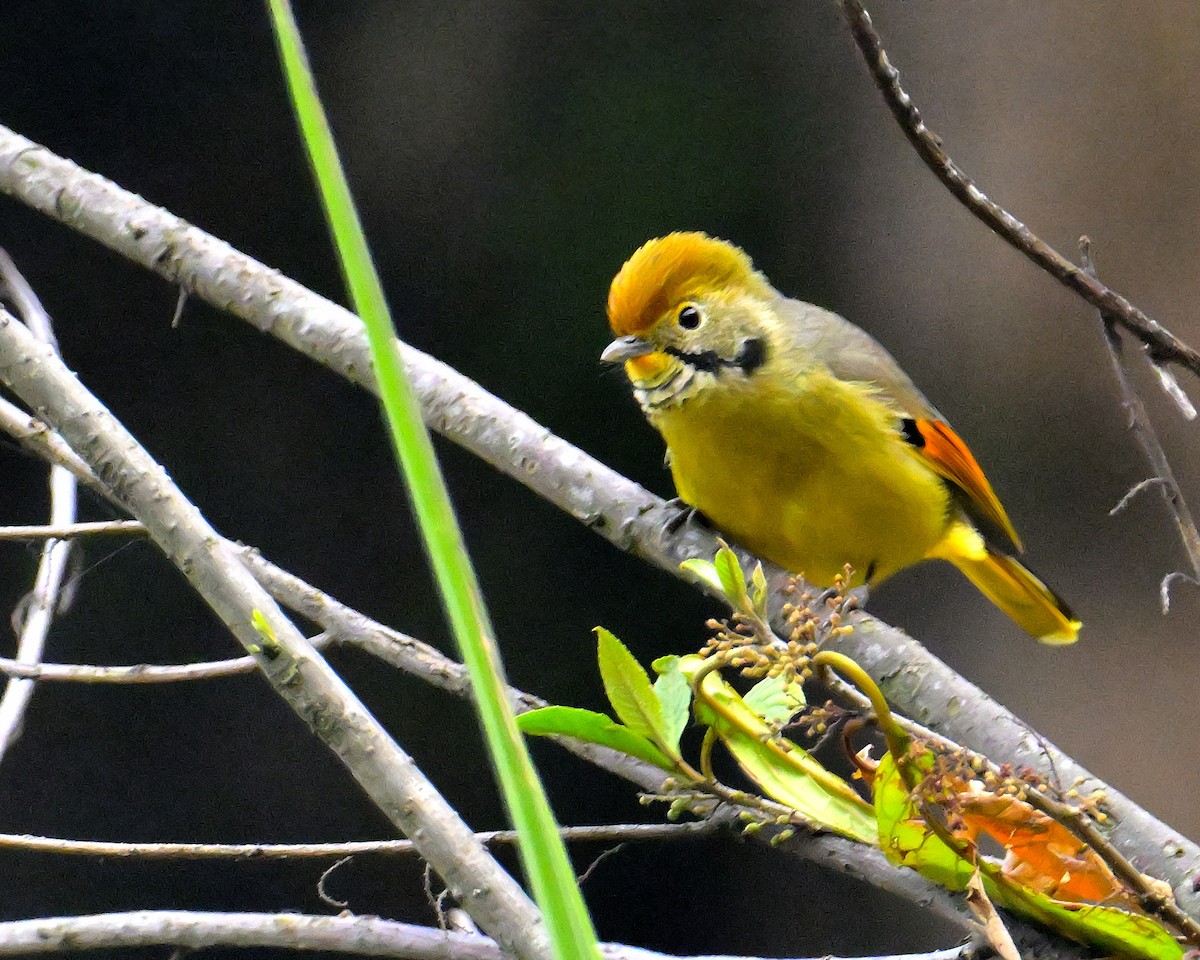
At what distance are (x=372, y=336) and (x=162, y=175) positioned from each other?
1.88 metres

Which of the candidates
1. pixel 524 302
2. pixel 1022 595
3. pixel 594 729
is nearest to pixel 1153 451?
pixel 594 729

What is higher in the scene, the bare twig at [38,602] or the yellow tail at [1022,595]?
the yellow tail at [1022,595]

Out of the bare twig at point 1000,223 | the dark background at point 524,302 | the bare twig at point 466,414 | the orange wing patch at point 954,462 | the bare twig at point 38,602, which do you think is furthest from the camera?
the dark background at point 524,302

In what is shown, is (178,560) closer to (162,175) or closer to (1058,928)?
(1058,928)

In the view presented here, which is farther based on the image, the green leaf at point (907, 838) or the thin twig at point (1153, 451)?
the thin twig at point (1153, 451)

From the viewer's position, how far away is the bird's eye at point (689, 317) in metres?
1.48

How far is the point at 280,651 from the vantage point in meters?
0.66

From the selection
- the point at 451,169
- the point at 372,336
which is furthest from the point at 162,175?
the point at 372,336

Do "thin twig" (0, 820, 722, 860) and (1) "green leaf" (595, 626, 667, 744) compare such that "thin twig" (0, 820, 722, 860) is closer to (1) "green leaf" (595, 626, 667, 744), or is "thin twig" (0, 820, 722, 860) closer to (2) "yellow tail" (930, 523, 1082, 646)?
(1) "green leaf" (595, 626, 667, 744)

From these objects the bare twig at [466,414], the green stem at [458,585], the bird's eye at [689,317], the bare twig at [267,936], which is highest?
the bird's eye at [689,317]

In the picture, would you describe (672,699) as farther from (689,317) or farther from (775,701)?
(689,317)

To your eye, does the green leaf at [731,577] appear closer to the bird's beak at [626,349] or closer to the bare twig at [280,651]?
the bare twig at [280,651]

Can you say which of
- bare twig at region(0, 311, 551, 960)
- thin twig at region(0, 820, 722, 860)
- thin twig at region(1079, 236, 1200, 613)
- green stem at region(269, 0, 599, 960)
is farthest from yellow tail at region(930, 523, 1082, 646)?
green stem at region(269, 0, 599, 960)

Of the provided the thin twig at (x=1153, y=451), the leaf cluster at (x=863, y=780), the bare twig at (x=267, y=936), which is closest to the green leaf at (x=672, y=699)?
the leaf cluster at (x=863, y=780)
